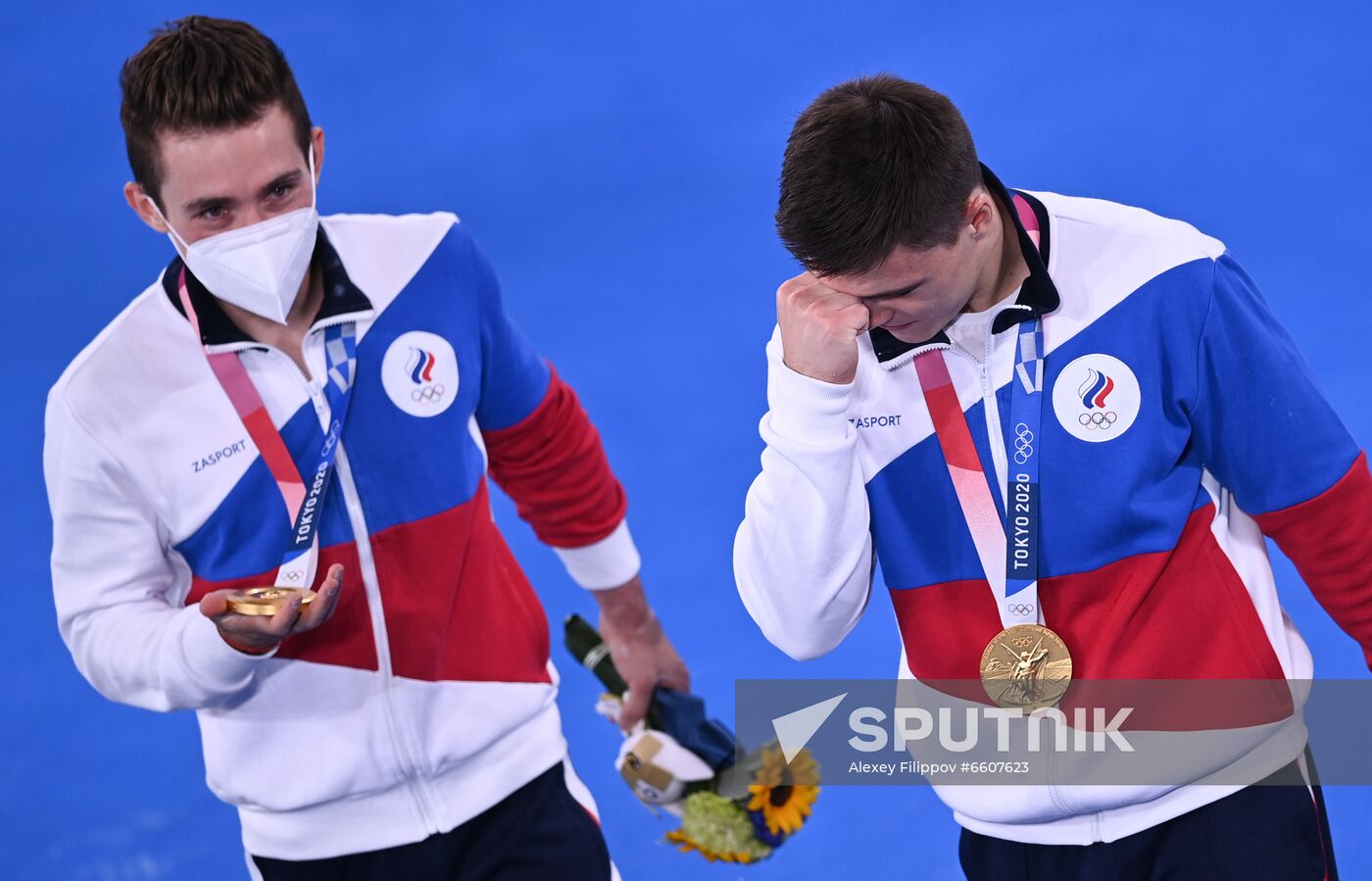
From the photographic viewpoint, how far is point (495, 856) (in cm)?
313

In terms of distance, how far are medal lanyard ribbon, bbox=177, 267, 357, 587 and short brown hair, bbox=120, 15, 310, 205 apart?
254 millimetres

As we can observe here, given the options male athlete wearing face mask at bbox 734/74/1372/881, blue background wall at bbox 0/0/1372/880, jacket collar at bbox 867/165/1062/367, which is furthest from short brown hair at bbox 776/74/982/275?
blue background wall at bbox 0/0/1372/880

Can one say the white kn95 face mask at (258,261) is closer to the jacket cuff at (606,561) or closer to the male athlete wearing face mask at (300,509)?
the male athlete wearing face mask at (300,509)

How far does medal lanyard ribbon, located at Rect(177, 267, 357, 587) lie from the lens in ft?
9.54

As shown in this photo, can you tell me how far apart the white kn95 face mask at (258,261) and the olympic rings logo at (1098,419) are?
1.38 m

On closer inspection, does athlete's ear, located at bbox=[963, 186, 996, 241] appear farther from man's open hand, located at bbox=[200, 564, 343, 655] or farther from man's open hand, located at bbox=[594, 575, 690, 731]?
man's open hand, located at bbox=[594, 575, 690, 731]

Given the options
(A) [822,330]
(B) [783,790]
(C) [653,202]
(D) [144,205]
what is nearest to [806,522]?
(A) [822,330]

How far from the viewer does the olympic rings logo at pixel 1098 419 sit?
2523 mm

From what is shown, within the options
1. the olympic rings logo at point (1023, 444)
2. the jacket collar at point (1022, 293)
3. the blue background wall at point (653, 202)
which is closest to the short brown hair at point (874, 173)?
the jacket collar at point (1022, 293)

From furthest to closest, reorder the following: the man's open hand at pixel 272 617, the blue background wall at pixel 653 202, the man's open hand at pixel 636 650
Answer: the blue background wall at pixel 653 202 → the man's open hand at pixel 636 650 → the man's open hand at pixel 272 617

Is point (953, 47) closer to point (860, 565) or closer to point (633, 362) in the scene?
point (633, 362)

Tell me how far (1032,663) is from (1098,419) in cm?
39

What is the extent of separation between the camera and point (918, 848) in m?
4.39

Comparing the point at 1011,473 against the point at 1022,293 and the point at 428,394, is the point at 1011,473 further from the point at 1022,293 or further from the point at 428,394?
the point at 428,394
